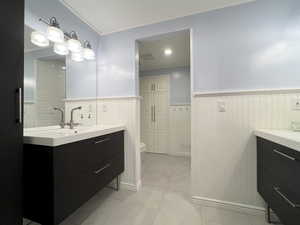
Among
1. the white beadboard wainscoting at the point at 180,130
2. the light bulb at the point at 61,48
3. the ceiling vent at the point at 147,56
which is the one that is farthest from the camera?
the white beadboard wainscoting at the point at 180,130

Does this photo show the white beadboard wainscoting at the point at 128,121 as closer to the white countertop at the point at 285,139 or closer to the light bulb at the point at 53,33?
the light bulb at the point at 53,33

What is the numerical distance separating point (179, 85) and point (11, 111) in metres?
3.12

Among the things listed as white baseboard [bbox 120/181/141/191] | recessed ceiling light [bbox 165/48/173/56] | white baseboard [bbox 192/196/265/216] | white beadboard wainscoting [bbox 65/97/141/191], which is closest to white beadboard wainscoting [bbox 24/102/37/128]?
white beadboard wainscoting [bbox 65/97/141/191]

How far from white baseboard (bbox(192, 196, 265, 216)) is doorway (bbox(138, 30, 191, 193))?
0.91 m

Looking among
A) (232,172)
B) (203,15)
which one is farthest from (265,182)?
(203,15)

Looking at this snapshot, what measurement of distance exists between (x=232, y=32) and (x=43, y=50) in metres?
2.00

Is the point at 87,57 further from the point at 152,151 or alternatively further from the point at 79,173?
the point at 152,151

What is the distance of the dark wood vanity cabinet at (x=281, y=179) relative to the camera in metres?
0.80

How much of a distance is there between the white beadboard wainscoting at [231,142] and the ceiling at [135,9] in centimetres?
99

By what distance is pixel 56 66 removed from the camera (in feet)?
5.26

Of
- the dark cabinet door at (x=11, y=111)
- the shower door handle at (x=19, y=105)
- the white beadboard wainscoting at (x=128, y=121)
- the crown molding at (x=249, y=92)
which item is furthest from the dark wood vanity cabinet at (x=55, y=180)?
the crown molding at (x=249, y=92)

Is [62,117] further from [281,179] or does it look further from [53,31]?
[281,179]

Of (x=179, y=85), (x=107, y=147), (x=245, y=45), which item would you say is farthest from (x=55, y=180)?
(x=179, y=85)

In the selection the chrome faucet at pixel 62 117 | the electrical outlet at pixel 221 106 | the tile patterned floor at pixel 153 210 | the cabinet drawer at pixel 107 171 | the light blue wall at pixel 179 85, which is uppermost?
the light blue wall at pixel 179 85
